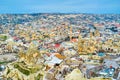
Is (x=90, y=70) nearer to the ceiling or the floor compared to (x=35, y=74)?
nearer to the floor

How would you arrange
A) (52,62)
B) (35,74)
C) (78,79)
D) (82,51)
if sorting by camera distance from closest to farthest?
(35,74), (78,79), (52,62), (82,51)

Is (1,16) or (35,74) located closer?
(35,74)

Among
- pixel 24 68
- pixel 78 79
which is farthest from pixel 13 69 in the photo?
pixel 78 79

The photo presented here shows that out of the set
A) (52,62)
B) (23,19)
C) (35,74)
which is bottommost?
(23,19)

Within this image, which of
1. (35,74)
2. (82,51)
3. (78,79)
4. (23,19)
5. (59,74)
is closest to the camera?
(35,74)

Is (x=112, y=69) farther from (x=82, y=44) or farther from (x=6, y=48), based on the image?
(x=6, y=48)

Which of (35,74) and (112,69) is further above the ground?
(35,74)

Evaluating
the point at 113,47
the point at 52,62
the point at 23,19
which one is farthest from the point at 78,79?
the point at 23,19

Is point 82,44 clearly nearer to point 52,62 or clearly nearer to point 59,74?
point 52,62

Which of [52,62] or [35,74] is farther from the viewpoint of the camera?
[52,62]
